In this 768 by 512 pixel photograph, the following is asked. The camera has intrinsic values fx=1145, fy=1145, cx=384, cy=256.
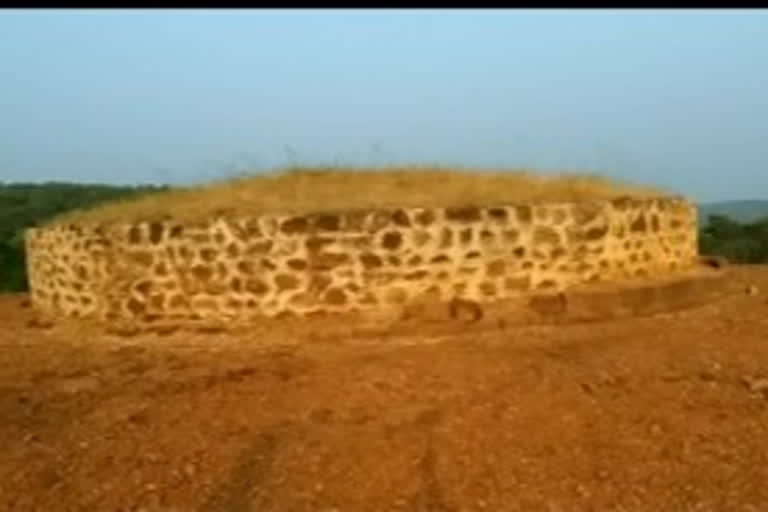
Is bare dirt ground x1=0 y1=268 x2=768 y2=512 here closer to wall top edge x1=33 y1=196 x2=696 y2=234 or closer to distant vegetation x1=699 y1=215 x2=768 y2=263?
wall top edge x1=33 y1=196 x2=696 y2=234

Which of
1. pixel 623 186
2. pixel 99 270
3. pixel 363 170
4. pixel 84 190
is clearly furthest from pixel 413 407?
pixel 84 190

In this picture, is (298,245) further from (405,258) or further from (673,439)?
(673,439)

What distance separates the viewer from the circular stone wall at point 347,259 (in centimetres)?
916

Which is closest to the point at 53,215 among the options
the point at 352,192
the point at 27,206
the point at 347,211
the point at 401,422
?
the point at 27,206

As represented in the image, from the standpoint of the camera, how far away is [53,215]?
97.9 feet

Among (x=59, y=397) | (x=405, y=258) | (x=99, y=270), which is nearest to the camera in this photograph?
(x=59, y=397)

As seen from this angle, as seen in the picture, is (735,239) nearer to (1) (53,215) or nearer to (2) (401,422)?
(1) (53,215)

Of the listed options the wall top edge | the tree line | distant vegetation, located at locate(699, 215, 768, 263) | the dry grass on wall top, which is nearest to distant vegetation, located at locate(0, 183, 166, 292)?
the tree line

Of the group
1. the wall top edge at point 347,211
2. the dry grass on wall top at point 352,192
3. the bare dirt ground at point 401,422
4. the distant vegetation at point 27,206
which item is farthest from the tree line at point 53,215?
the bare dirt ground at point 401,422

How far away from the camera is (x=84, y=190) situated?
147ft

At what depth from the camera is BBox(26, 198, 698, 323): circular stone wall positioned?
916cm

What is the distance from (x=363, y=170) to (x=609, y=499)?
262 inches

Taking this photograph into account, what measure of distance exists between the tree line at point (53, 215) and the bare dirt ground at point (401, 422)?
589cm

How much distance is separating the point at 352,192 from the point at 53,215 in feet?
69.4
